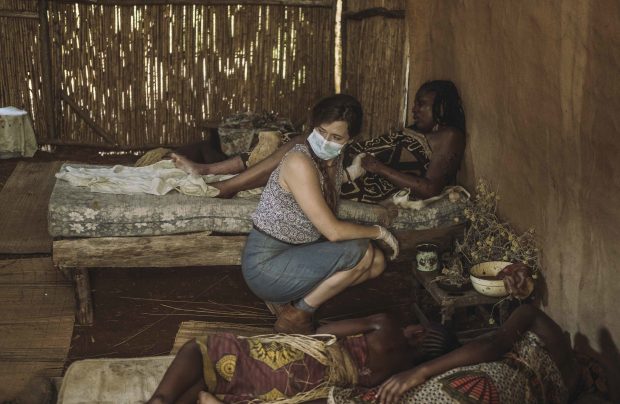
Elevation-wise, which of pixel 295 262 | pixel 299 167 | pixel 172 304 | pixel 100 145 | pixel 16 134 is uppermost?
pixel 299 167

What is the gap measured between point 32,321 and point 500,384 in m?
2.65

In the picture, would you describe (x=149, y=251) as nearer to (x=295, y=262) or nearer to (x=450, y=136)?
(x=295, y=262)

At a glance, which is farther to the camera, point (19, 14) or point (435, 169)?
point (19, 14)

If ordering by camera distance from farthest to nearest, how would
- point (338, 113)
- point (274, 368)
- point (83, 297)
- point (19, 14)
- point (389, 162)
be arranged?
point (19, 14) → point (389, 162) → point (83, 297) → point (338, 113) → point (274, 368)

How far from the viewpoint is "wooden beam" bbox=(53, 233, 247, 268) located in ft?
13.3

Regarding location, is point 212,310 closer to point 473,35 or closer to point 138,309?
point 138,309

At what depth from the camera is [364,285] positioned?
4.82 m

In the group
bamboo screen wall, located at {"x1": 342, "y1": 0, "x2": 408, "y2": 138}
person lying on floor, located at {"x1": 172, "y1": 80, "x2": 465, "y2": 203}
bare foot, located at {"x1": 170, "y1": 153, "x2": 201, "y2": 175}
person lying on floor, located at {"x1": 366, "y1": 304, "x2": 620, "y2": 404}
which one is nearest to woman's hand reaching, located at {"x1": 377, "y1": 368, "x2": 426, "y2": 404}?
person lying on floor, located at {"x1": 366, "y1": 304, "x2": 620, "y2": 404}

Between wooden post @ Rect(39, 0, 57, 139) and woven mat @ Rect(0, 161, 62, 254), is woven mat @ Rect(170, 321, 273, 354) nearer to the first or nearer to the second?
woven mat @ Rect(0, 161, 62, 254)

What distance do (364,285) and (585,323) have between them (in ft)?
5.44

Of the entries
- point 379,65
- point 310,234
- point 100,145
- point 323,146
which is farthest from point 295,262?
point 100,145

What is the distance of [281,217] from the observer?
12.1 feet

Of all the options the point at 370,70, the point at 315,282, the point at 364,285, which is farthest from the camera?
the point at 370,70

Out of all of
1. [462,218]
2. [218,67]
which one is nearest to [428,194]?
[462,218]
